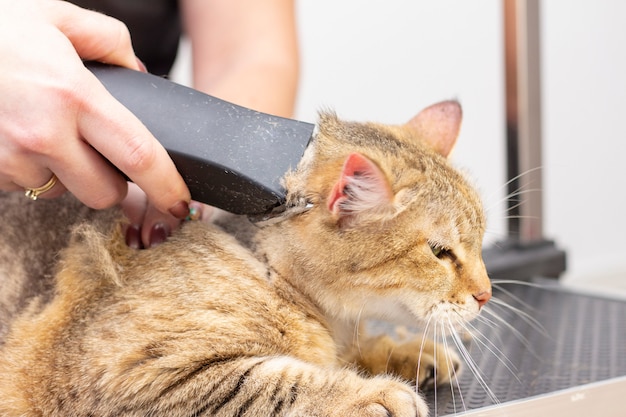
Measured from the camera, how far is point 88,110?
813 millimetres

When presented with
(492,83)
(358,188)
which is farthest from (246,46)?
(492,83)

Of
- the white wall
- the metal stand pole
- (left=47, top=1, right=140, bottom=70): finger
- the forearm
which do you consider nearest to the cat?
(left=47, top=1, right=140, bottom=70): finger

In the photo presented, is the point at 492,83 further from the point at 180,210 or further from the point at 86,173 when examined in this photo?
the point at 86,173

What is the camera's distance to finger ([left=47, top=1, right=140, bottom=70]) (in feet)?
2.91

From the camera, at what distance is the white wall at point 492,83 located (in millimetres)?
2344

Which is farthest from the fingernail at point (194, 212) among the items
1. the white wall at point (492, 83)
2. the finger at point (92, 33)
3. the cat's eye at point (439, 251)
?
the white wall at point (492, 83)

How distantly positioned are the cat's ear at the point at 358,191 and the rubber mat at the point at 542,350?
266 millimetres

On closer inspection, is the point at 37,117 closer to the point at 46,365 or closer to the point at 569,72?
the point at 46,365

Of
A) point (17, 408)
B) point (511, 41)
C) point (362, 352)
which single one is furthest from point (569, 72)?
point (17, 408)

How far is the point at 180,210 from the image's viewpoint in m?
0.94

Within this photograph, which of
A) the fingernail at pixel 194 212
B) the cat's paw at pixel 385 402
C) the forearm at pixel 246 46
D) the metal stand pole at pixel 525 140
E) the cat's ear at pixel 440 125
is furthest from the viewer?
the metal stand pole at pixel 525 140

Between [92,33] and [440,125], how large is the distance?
543mm

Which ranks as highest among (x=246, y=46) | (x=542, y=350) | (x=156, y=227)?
(x=246, y=46)

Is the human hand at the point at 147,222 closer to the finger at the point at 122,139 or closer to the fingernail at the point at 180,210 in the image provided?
the fingernail at the point at 180,210
